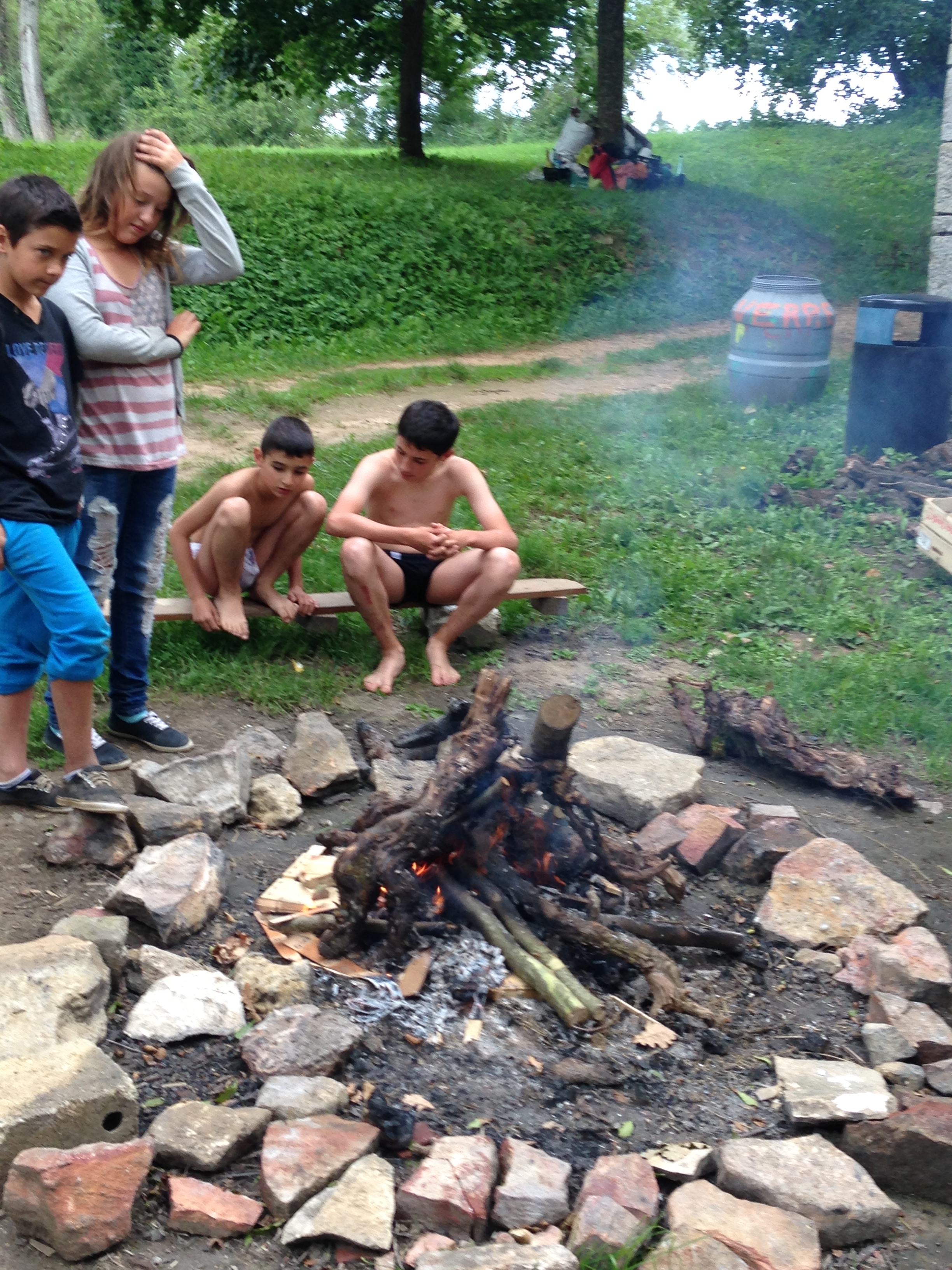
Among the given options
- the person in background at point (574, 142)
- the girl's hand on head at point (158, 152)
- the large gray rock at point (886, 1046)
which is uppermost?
the person in background at point (574, 142)

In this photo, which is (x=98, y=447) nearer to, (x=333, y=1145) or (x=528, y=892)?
(x=528, y=892)

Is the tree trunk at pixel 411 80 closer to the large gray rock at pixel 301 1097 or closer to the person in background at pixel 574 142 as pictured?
the person in background at pixel 574 142

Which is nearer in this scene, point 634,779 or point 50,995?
point 50,995

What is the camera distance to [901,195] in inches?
702

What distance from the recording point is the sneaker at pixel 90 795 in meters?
3.35

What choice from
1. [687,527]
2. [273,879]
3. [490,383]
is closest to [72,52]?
[490,383]

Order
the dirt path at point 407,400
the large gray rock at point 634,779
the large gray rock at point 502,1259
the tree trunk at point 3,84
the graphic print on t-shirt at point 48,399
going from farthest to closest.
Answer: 1. the tree trunk at point 3,84
2. the dirt path at point 407,400
3. the large gray rock at point 634,779
4. the graphic print on t-shirt at point 48,399
5. the large gray rock at point 502,1259

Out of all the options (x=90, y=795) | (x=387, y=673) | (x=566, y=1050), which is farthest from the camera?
(x=387, y=673)

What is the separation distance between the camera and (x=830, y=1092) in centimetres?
260

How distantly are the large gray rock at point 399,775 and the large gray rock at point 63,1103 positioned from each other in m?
1.42

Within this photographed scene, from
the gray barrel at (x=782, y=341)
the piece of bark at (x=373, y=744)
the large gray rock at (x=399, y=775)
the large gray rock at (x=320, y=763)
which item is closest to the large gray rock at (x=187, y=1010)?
the large gray rock at (x=399, y=775)

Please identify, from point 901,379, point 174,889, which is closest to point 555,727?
point 174,889

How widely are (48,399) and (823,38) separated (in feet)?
66.4

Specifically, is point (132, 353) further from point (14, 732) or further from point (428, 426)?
point (428, 426)
